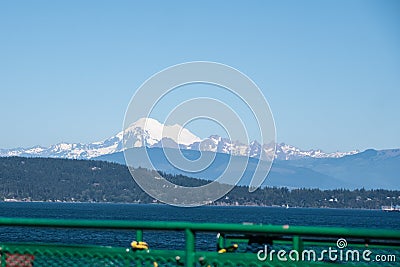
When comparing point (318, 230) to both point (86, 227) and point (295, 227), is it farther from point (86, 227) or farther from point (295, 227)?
point (86, 227)

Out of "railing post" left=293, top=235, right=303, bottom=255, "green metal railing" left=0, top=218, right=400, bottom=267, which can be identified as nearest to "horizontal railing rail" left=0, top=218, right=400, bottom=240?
"green metal railing" left=0, top=218, right=400, bottom=267

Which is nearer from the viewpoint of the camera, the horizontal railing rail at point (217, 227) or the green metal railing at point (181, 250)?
the horizontal railing rail at point (217, 227)

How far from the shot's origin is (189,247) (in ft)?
26.1

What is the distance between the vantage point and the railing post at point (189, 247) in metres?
7.95

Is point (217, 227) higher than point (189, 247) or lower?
higher

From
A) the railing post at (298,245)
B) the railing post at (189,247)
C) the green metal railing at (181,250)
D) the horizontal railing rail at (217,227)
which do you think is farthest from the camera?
the railing post at (298,245)

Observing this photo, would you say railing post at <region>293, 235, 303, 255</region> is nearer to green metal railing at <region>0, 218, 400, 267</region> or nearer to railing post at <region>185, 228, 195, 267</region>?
green metal railing at <region>0, 218, 400, 267</region>

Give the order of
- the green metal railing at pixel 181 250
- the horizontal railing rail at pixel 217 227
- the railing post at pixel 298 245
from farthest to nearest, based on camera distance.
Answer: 1. the railing post at pixel 298 245
2. the green metal railing at pixel 181 250
3. the horizontal railing rail at pixel 217 227

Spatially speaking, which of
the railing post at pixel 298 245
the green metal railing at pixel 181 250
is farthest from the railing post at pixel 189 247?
the railing post at pixel 298 245

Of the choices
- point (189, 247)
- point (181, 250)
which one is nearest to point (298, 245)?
point (181, 250)

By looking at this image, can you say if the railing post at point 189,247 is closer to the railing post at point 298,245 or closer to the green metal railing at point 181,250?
the green metal railing at point 181,250

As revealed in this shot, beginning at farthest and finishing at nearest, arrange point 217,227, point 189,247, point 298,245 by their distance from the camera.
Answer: point 298,245 < point 189,247 < point 217,227

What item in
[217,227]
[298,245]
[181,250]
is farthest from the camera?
[298,245]

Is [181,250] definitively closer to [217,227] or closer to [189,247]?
[189,247]
